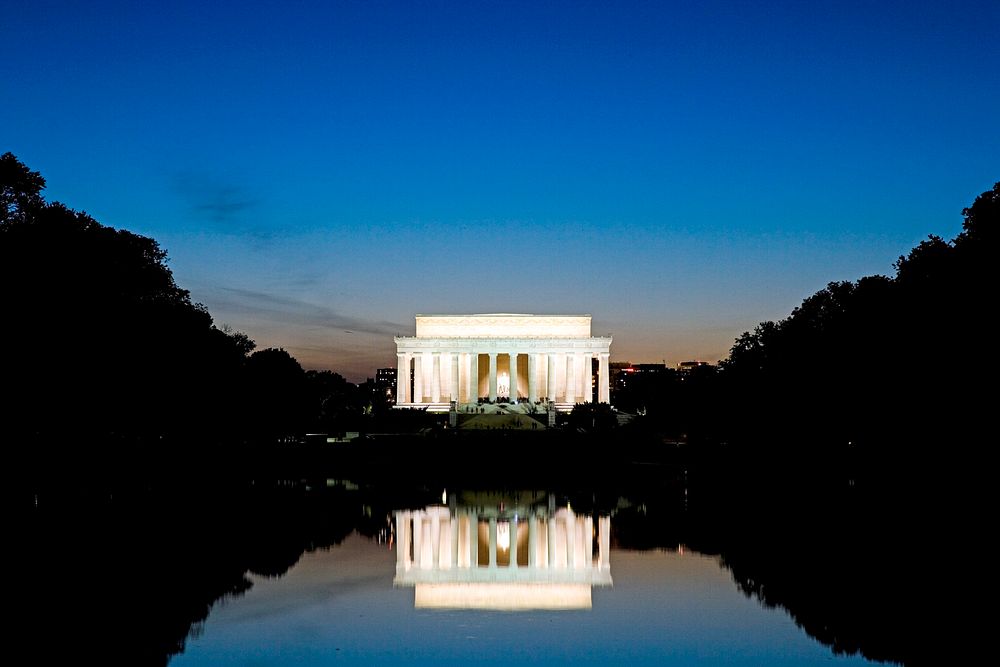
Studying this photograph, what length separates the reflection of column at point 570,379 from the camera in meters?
110

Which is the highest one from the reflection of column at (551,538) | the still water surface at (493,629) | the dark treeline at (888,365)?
the dark treeline at (888,365)

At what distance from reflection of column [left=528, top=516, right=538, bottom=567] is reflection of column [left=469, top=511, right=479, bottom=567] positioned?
1006 millimetres

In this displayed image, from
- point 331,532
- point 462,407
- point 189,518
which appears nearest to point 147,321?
point 189,518

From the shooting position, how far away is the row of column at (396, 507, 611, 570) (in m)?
18.9

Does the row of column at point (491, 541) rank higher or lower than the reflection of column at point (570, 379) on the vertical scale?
lower

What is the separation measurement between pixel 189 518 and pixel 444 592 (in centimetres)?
1136

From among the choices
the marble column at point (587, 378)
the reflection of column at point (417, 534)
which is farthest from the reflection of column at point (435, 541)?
the marble column at point (587, 378)

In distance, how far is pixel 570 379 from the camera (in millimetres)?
110500

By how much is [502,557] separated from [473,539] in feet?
7.95

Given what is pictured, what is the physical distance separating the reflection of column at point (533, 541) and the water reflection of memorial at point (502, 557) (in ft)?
0.06

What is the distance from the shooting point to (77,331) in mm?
36188

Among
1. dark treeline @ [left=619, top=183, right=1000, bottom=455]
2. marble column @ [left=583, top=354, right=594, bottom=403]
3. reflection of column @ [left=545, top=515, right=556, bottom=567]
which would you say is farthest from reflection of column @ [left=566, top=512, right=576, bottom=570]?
marble column @ [left=583, top=354, right=594, bottom=403]

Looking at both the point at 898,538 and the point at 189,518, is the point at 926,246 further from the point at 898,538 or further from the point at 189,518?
the point at 189,518

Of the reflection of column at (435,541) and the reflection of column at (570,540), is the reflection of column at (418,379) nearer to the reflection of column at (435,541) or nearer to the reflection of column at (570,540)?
the reflection of column at (570,540)
